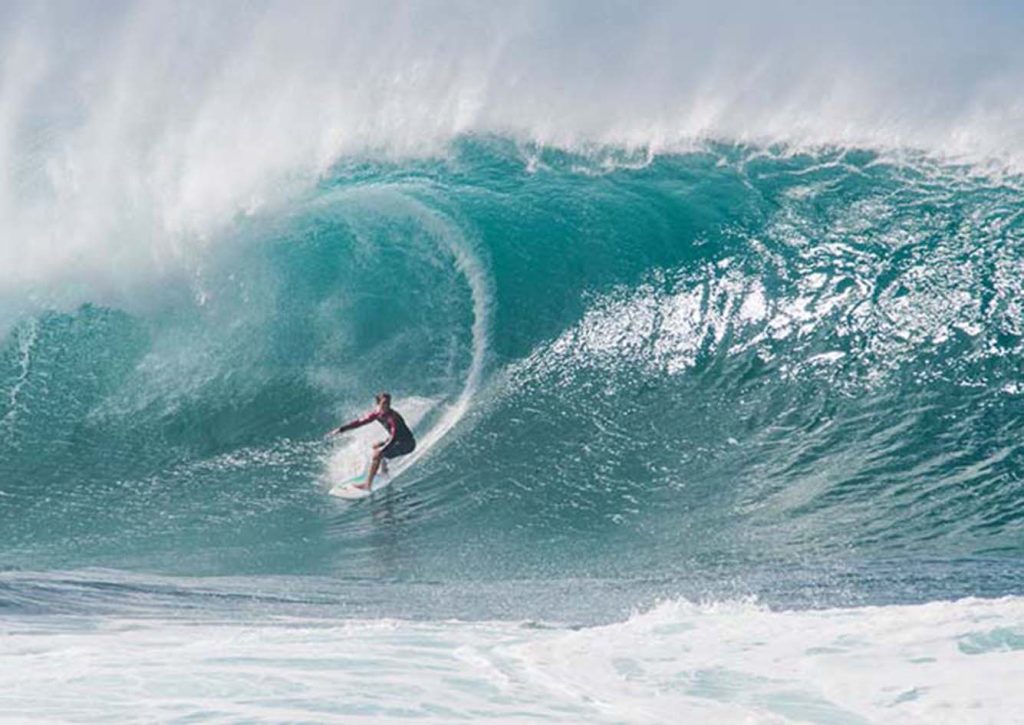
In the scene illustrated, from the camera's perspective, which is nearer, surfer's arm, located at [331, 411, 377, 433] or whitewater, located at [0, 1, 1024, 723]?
whitewater, located at [0, 1, 1024, 723]

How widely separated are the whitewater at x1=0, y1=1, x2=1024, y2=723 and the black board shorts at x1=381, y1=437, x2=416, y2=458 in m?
0.19

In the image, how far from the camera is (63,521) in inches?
470

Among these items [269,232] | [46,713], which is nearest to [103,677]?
[46,713]

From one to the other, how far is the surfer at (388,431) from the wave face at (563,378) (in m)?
0.29

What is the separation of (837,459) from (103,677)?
23.7 ft

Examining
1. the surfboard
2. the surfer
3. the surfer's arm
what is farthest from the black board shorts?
the surfer's arm

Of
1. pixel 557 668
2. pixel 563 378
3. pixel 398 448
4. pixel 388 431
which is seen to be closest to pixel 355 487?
pixel 398 448

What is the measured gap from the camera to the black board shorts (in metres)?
12.7

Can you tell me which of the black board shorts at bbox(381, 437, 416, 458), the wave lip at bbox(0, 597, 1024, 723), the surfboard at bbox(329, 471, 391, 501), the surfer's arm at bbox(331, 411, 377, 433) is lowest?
the wave lip at bbox(0, 597, 1024, 723)

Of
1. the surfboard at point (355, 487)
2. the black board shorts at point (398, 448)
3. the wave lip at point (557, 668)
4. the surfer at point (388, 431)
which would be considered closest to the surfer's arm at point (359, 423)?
the surfer at point (388, 431)

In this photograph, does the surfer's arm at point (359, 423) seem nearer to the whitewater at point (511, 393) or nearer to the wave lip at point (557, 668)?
the whitewater at point (511, 393)

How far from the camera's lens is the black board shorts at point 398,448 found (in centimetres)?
1266

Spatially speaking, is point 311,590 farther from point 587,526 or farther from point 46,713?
point 46,713

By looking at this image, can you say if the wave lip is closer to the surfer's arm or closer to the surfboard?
the surfboard
